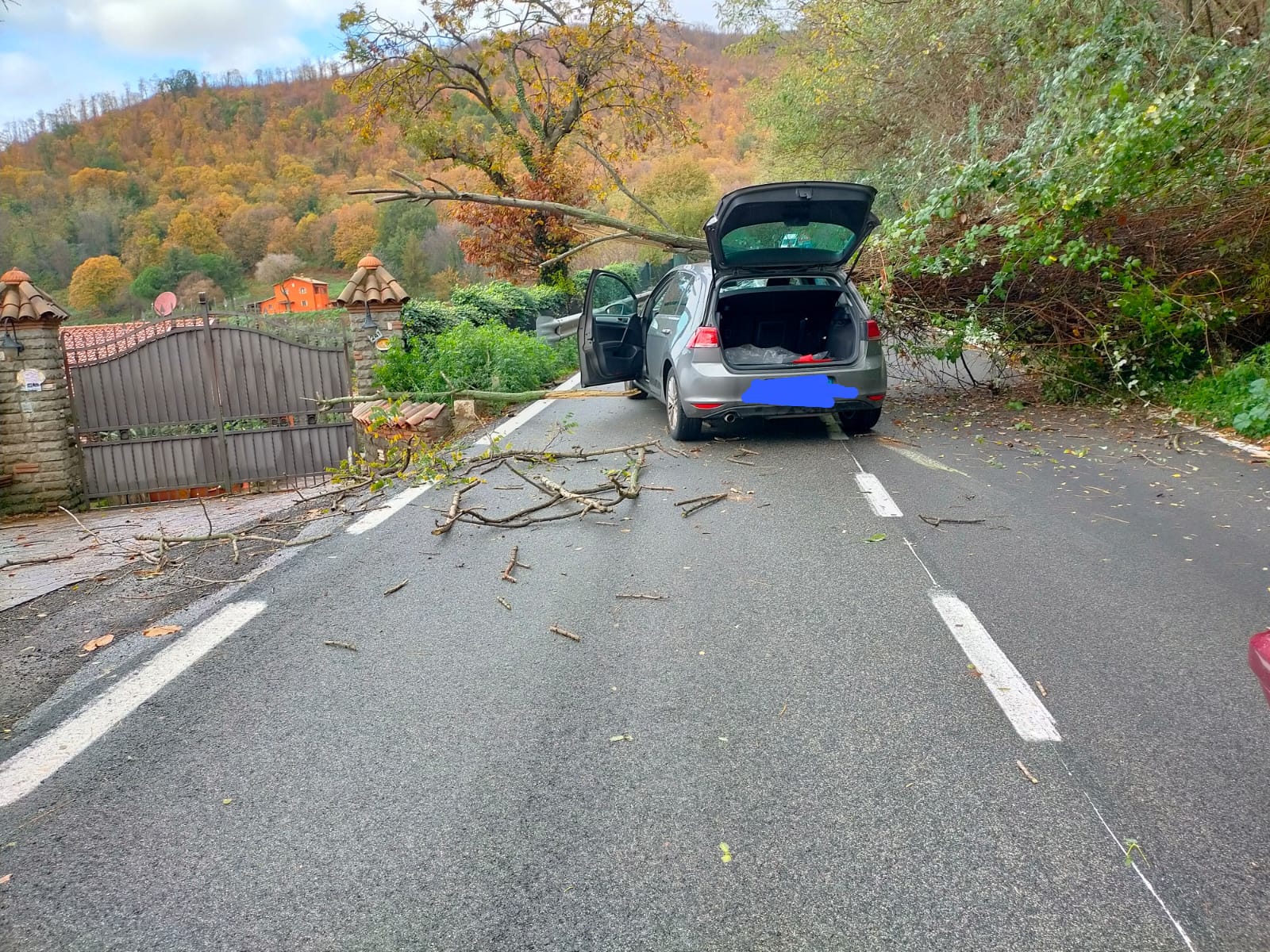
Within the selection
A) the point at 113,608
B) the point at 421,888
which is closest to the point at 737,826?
the point at 421,888

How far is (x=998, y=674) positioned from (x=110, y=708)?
359 centimetres

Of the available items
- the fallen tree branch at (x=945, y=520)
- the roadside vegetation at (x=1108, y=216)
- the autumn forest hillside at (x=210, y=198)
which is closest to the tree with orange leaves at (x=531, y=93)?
the roadside vegetation at (x=1108, y=216)

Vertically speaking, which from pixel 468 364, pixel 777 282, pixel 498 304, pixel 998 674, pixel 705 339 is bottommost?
pixel 998 674

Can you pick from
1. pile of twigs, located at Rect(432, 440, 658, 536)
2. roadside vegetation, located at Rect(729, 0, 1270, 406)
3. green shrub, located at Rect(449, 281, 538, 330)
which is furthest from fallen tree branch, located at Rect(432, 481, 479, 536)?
green shrub, located at Rect(449, 281, 538, 330)

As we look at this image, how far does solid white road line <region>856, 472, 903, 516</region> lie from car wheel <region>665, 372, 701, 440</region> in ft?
6.11

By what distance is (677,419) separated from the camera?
29.9 feet

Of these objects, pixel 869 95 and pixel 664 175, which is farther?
pixel 664 175

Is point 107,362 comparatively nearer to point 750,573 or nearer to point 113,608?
point 113,608

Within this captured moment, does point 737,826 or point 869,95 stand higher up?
point 869,95

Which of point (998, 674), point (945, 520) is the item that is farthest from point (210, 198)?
point (998, 674)

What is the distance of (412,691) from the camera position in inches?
150

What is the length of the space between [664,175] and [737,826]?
167ft

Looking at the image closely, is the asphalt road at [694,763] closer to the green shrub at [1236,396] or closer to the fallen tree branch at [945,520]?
the fallen tree branch at [945,520]

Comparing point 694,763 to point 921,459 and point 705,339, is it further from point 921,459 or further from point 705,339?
point 705,339
